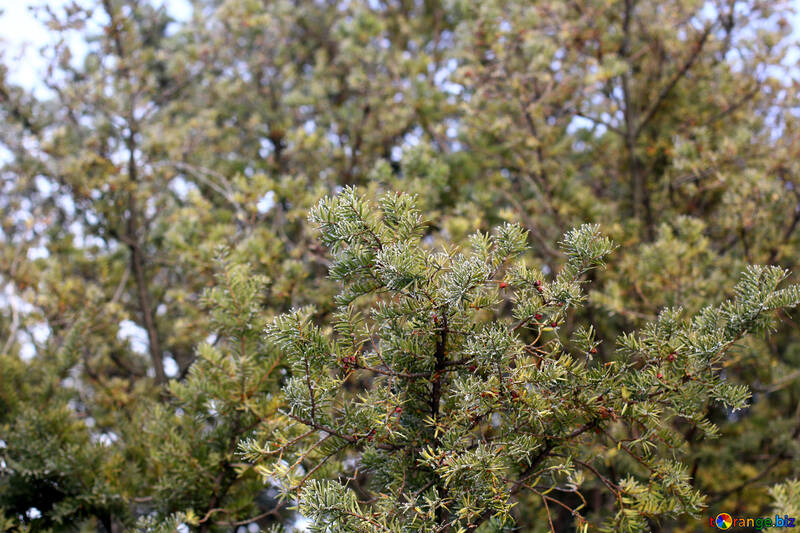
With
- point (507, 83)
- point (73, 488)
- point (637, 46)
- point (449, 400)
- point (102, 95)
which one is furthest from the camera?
point (637, 46)

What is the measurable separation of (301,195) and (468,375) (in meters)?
2.49

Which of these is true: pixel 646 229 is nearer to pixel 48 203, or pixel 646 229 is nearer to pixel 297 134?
pixel 297 134

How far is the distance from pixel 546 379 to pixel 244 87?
472 cm

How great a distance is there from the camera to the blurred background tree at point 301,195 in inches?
114

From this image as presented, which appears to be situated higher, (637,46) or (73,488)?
(637,46)

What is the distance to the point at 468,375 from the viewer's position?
1856mm

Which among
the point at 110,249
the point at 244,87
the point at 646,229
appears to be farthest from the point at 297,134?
the point at 646,229

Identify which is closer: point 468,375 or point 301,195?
point 468,375

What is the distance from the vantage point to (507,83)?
4141 millimetres

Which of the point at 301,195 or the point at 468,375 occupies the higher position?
the point at 301,195

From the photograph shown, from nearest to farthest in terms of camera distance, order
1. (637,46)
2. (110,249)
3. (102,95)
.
→ 1. (102,95)
2. (637,46)
3. (110,249)

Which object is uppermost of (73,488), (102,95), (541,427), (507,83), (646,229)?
(102,95)

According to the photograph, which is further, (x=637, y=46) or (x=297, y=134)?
(x=637, y=46)

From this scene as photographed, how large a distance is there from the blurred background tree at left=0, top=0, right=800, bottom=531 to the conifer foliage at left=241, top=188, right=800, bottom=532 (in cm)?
86
